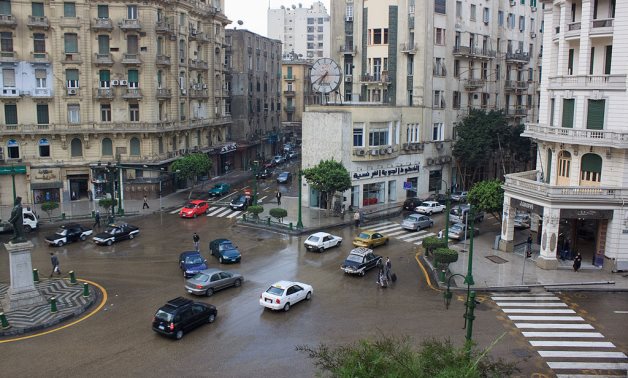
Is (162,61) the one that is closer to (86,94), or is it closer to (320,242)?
(86,94)

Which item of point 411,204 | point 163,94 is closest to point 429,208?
point 411,204

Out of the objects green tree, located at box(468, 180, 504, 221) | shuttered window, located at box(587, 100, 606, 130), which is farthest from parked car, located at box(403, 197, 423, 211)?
shuttered window, located at box(587, 100, 606, 130)

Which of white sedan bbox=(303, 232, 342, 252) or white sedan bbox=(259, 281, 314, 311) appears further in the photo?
white sedan bbox=(303, 232, 342, 252)

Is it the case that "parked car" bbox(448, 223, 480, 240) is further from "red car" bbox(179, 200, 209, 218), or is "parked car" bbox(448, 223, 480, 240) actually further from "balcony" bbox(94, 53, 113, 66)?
"balcony" bbox(94, 53, 113, 66)

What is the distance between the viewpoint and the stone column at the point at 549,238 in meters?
39.9

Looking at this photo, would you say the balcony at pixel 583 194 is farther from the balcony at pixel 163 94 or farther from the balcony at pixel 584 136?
the balcony at pixel 163 94

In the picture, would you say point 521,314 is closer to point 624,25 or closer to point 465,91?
point 624,25

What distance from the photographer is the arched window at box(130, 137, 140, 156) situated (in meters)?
63.3

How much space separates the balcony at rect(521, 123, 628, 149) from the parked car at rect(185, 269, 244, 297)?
23.5m

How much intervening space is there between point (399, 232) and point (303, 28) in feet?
451

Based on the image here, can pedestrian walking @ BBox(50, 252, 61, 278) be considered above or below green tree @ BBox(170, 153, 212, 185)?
below

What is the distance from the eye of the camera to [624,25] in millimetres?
38344

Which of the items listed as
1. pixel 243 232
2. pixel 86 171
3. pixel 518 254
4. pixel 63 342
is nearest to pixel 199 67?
pixel 86 171

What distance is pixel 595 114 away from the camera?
40062 mm
